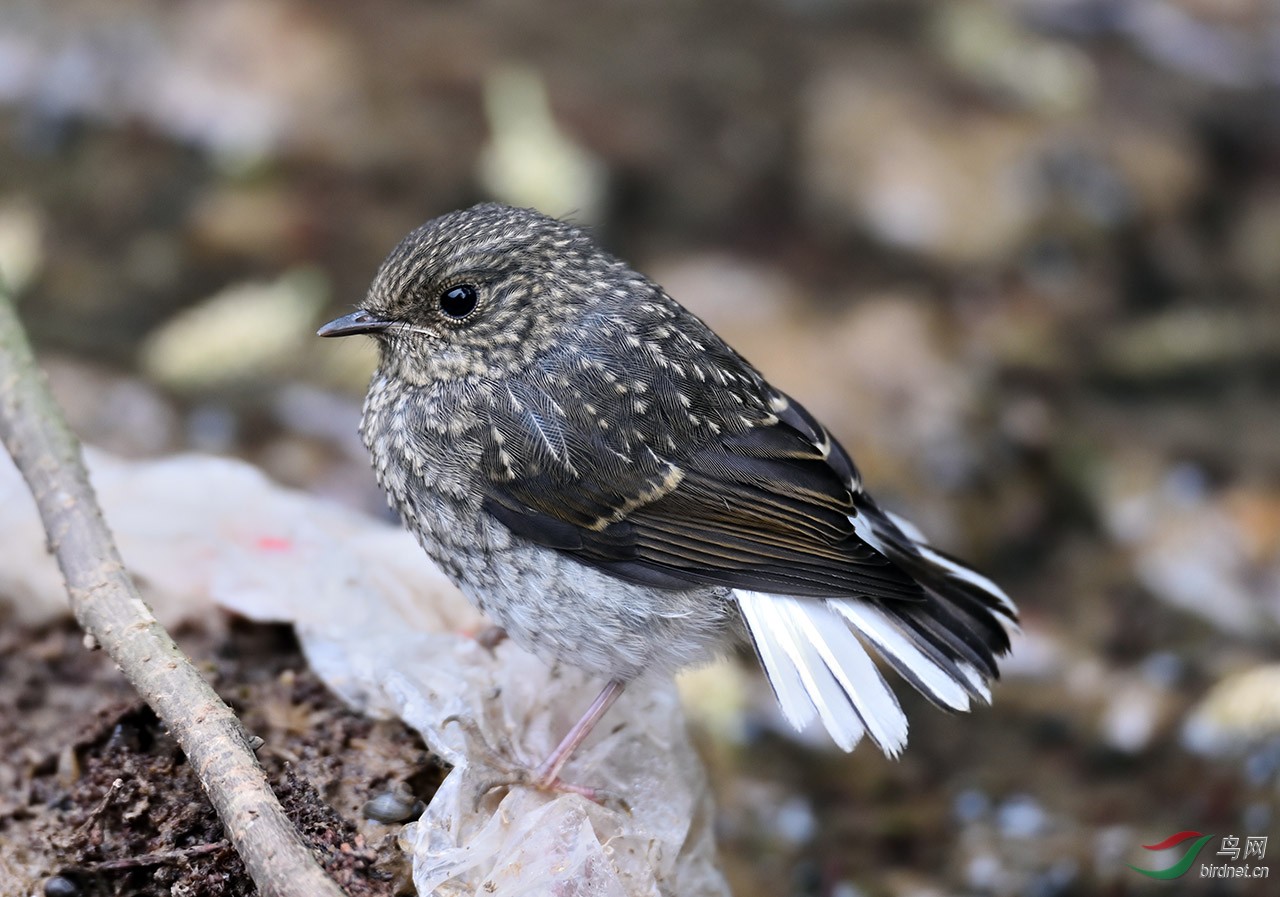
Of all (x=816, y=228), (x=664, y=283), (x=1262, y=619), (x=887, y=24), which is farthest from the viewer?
(x=887, y=24)

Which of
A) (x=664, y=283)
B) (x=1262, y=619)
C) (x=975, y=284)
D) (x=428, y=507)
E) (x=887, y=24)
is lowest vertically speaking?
(x=428, y=507)

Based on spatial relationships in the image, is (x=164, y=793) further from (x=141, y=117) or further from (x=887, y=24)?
(x=887, y=24)

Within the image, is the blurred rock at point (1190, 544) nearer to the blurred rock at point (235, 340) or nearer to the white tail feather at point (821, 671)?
the white tail feather at point (821, 671)

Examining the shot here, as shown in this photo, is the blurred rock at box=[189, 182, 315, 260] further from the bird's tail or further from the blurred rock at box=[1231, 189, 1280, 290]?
the blurred rock at box=[1231, 189, 1280, 290]

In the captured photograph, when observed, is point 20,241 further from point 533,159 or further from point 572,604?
point 572,604

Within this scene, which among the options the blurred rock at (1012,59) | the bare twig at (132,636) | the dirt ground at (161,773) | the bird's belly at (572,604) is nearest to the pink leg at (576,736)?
the bird's belly at (572,604)

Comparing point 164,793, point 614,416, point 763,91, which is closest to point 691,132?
point 763,91
